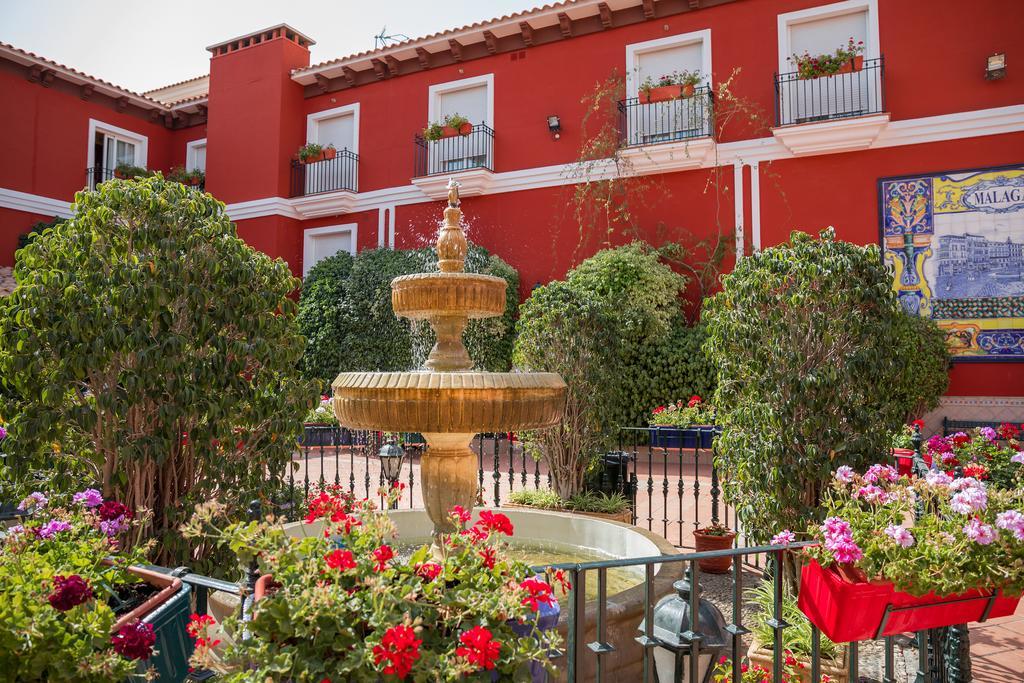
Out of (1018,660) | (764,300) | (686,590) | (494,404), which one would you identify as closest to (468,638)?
(686,590)

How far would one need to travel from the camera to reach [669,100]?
41.0ft

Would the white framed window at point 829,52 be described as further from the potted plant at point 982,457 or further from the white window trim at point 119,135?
the white window trim at point 119,135

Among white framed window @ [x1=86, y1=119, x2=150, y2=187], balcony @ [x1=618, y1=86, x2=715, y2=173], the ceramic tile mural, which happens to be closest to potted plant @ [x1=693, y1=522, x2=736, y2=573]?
the ceramic tile mural

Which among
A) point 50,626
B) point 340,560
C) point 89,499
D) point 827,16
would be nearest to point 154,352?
point 89,499

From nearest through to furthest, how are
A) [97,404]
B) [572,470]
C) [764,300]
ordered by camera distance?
[97,404] < [764,300] < [572,470]

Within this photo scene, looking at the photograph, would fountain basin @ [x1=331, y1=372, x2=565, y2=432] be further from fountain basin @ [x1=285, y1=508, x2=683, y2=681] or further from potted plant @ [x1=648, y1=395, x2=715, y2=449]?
potted plant @ [x1=648, y1=395, x2=715, y2=449]

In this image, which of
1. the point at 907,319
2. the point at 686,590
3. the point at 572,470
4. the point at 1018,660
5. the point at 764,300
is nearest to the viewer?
the point at 686,590

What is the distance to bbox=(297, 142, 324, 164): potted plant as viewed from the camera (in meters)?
15.8

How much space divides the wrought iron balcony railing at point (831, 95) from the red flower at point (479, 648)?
11.7 metres

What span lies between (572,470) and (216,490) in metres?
3.69

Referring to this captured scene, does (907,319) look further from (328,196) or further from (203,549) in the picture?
(328,196)

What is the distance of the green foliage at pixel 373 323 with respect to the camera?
13.5m

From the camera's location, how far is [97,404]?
299 cm

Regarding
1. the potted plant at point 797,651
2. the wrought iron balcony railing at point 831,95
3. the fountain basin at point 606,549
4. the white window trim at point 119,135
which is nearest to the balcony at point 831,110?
the wrought iron balcony railing at point 831,95
